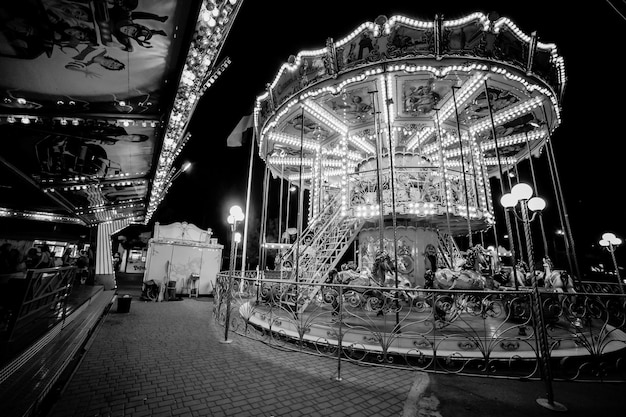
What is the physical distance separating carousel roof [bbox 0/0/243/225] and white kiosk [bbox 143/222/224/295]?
8247 mm

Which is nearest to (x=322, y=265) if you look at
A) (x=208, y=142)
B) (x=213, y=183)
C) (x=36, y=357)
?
(x=36, y=357)

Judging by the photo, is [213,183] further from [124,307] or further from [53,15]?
[53,15]

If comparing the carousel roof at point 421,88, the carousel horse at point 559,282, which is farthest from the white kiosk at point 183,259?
the carousel horse at point 559,282

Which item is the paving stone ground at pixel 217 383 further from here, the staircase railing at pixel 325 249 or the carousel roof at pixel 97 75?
the carousel roof at pixel 97 75

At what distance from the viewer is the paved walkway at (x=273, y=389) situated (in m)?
3.23

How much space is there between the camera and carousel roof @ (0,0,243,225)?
9.65 feet

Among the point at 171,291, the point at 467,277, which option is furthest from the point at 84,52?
the point at 171,291

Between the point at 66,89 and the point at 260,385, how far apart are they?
5.57 m

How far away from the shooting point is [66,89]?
4129 mm

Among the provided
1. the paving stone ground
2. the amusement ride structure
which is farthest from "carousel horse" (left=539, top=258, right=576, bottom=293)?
the paving stone ground

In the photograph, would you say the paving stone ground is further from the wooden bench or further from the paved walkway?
the wooden bench

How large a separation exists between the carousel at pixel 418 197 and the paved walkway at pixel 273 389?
0.67 m

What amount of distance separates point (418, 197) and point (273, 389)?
339 inches

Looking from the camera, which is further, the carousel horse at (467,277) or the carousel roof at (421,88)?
the carousel roof at (421,88)
